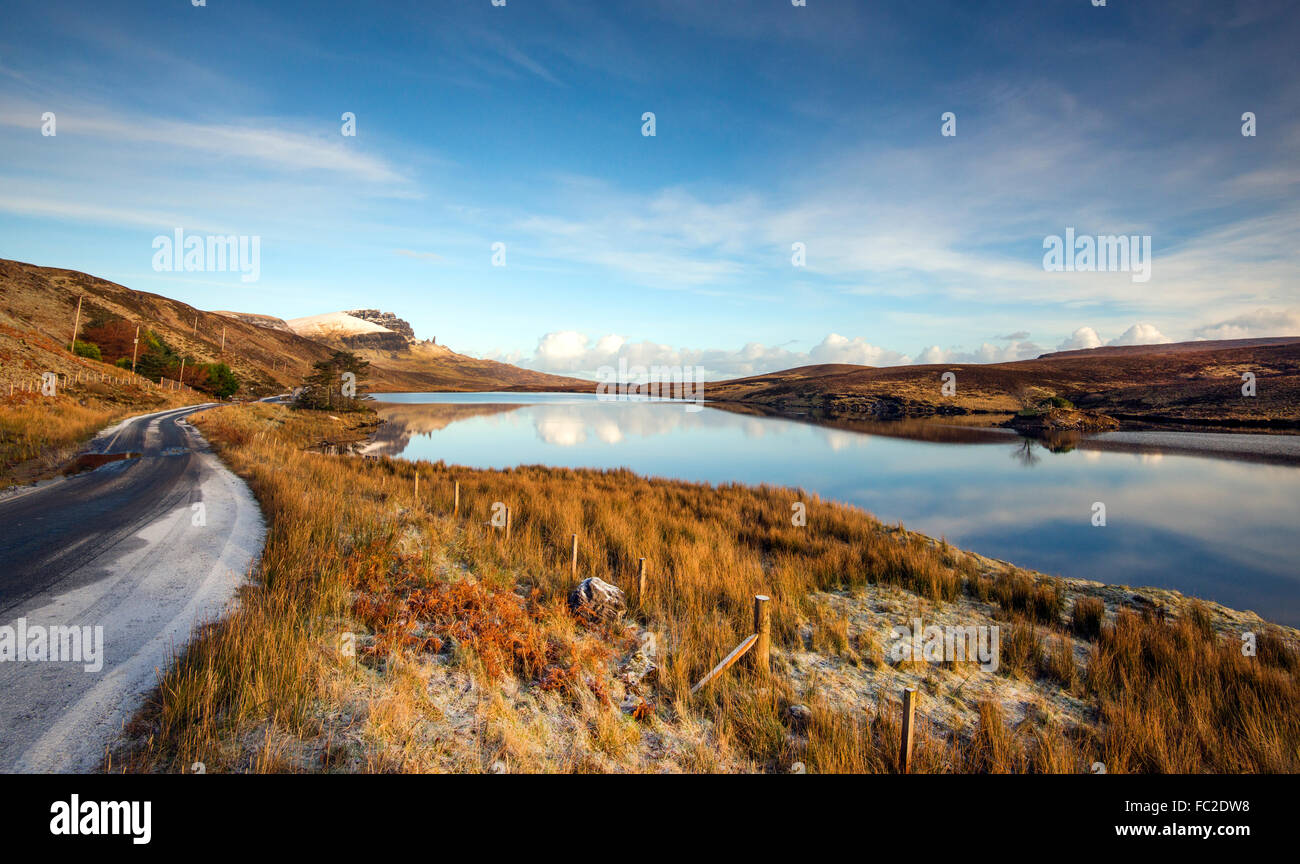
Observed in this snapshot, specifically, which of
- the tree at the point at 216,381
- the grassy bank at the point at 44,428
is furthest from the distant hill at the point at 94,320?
the tree at the point at 216,381

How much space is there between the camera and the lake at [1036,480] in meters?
12.6

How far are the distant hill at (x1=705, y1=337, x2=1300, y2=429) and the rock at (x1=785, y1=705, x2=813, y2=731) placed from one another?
59.3 metres

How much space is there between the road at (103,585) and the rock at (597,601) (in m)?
4.51

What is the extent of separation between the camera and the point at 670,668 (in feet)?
20.2

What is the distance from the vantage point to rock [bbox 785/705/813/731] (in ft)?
17.1

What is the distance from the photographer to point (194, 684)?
163 inches

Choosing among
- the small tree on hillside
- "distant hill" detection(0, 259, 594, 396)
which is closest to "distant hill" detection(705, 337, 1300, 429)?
the small tree on hillside

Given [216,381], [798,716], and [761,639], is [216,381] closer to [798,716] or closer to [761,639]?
[761,639]

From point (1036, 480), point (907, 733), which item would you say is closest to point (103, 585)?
point (907, 733)

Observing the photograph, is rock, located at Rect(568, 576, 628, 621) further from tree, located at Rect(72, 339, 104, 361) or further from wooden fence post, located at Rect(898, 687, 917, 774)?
tree, located at Rect(72, 339, 104, 361)

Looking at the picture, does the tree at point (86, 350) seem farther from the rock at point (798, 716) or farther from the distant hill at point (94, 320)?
the rock at point (798, 716)
